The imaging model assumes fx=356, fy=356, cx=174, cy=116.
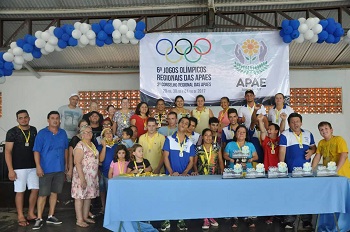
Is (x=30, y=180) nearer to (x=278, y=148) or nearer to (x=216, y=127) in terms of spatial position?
(x=216, y=127)

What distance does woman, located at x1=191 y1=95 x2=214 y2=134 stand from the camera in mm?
5523

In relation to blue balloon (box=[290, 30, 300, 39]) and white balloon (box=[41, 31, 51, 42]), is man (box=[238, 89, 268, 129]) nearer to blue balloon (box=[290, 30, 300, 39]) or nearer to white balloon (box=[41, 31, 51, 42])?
blue balloon (box=[290, 30, 300, 39])

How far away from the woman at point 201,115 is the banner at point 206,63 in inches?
16.8

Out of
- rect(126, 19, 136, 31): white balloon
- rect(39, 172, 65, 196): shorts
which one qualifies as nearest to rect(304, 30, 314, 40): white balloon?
rect(126, 19, 136, 31): white balloon

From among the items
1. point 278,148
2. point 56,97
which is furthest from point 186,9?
point 56,97

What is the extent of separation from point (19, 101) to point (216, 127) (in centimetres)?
725

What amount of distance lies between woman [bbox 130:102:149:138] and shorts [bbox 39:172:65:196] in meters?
1.23

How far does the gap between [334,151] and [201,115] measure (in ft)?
6.71

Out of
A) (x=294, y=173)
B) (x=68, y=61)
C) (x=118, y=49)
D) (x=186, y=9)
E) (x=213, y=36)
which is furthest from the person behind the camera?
(x=68, y=61)

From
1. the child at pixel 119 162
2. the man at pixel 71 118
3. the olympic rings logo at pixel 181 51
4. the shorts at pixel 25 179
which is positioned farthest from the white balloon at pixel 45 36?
the child at pixel 119 162

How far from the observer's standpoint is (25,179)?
4.75 m

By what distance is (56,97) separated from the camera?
10016 millimetres

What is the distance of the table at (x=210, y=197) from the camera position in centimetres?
338

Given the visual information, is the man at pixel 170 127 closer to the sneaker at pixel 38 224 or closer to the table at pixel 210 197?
the table at pixel 210 197
